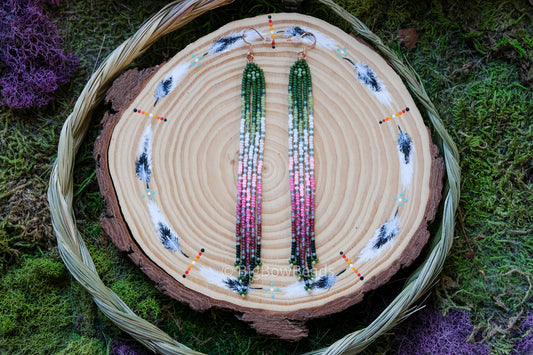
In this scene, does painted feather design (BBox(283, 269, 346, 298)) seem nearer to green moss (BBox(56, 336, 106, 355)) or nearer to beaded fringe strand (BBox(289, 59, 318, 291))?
beaded fringe strand (BBox(289, 59, 318, 291))

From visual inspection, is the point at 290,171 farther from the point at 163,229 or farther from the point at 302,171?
the point at 163,229

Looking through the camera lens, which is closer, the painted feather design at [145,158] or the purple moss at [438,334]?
the purple moss at [438,334]

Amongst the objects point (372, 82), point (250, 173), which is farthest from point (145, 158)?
point (372, 82)

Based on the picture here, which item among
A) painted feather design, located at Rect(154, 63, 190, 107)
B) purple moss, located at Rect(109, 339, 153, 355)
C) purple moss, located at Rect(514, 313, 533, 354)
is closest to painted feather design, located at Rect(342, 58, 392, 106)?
painted feather design, located at Rect(154, 63, 190, 107)

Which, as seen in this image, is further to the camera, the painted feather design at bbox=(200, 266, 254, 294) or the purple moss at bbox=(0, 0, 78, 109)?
the purple moss at bbox=(0, 0, 78, 109)

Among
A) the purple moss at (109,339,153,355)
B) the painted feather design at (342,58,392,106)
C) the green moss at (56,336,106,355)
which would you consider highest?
the painted feather design at (342,58,392,106)

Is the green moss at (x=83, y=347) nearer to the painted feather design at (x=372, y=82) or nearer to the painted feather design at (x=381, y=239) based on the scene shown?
the painted feather design at (x=381, y=239)

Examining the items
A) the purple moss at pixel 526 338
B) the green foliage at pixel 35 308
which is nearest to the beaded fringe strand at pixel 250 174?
the green foliage at pixel 35 308
